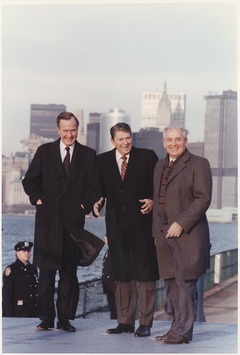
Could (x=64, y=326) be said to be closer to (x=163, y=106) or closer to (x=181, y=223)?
(x=181, y=223)

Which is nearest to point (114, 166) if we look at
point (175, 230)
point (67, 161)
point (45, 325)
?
point (67, 161)

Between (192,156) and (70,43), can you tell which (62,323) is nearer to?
(192,156)

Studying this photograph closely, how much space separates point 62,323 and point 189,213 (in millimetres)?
1284

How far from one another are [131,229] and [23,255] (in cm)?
330

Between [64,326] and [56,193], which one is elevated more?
[56,193]

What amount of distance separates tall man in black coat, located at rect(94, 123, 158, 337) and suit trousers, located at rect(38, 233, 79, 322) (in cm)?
29

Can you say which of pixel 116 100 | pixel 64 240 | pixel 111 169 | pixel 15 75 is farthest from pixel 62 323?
pixel 116 100

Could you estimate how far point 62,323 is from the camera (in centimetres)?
769

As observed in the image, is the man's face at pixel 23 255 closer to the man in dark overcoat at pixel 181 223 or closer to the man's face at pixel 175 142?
the man in dark overcoat at pixel 181 223

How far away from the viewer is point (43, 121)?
7000 centimetres

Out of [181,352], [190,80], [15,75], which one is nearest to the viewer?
[181,352]

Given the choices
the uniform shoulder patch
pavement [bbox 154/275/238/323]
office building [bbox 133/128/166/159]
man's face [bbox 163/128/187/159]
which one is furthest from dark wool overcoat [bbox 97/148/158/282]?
office building [bbox 133/128/166/159]

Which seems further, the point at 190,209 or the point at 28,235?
the point at 28,235

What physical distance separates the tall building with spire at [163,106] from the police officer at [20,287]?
2302 inches
